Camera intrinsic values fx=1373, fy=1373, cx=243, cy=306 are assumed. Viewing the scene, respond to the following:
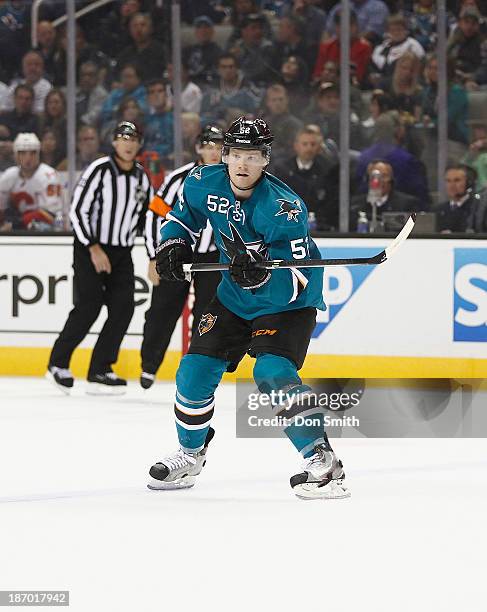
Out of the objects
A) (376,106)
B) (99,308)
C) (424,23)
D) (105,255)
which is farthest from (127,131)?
(424,23)

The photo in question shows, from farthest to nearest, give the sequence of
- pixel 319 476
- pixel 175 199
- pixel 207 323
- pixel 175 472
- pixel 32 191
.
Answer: pixel 32 191, pixel 175 199, pixel 175 472, pixel 207 323, pixel 319 476

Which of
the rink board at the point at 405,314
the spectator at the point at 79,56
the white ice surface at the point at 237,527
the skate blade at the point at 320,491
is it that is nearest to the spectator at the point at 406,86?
the rink board at the point at 405,314

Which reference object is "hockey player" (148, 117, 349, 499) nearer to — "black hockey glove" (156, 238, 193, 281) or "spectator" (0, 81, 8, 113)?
"black hockey glove" (156, 238, 193, 281)

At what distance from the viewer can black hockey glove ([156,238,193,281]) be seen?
3881 mm

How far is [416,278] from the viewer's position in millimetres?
6629

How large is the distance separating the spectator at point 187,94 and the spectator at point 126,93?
19 centimetres

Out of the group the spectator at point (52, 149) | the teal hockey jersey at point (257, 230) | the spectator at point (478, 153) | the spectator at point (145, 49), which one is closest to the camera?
the teal hockey jersey at point (257, 230)

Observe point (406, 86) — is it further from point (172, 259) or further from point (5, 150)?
point (172, 259)

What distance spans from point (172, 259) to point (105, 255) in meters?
Result: 2.74

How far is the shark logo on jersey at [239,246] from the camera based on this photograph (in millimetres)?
3859

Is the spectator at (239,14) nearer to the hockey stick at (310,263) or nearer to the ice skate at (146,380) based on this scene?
the ice skate at (146,380)

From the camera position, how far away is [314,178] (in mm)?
7156

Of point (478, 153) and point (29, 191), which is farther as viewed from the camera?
point (29, 191)

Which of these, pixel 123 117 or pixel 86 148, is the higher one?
pixel 123 117
